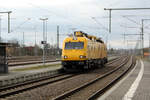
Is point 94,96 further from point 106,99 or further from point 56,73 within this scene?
point 56,73

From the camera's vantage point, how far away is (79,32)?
26953 mm

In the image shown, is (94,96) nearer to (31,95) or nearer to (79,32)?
(31,95)

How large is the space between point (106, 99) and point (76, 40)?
1438cm

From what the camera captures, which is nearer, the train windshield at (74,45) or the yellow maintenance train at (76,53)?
the yellow maintenance train at (76,53)

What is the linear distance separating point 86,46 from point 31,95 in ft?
43.2

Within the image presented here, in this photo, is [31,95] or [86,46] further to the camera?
[86,46]

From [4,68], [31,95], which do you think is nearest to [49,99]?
[31,95]

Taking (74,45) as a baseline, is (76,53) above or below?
below

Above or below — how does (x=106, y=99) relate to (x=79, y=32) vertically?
below

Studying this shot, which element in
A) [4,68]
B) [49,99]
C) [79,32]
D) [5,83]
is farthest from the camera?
[79,32]

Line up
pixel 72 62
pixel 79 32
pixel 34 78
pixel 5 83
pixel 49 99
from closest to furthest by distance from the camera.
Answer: pixel 49 99, pixel 5 83, pixel 34 78, pixel 72 62, pixel 79 32

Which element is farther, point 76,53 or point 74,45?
point 74,45

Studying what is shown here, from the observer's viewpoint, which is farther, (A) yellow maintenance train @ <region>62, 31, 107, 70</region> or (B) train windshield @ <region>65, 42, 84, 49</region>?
(B) train windshield @ <region>65, 42, 84, 49</region>

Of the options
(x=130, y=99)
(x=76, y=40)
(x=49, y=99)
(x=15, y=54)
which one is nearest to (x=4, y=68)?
(x=76, y=40)
